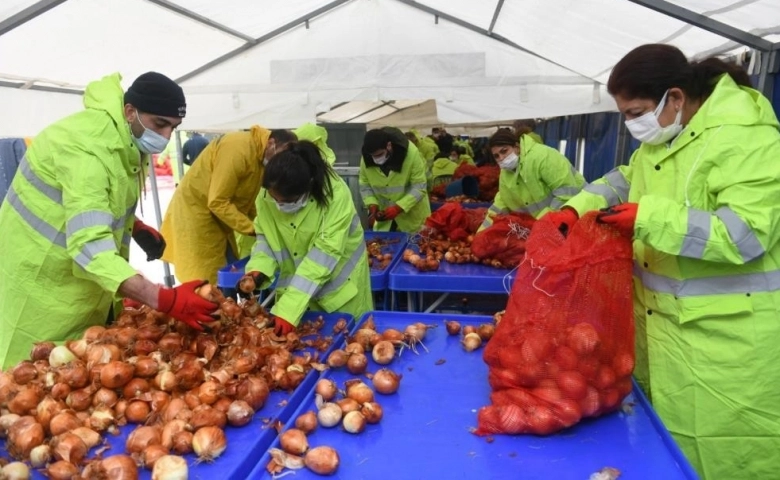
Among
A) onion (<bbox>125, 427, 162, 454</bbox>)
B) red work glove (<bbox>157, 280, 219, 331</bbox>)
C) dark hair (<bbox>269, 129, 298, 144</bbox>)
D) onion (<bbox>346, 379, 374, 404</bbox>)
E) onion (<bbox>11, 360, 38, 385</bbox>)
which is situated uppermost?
dark hair (<bbox>269, 129, 298, 144</bbox>)

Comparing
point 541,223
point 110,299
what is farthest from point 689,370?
point 110,299

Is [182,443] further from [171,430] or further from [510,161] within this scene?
[510,161]

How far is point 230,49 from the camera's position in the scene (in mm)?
5391

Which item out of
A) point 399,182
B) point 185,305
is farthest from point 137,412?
point 399,182

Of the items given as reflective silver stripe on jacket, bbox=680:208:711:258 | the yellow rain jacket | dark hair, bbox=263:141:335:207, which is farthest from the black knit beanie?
reflective silver stripe on jacket, bbox=680:208:711:258

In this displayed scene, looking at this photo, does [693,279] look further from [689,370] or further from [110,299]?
[110,299]

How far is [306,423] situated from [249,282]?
102 cm

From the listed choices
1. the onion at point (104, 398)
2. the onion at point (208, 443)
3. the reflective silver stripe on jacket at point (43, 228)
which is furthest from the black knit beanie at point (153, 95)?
the onion at point (208, 443)

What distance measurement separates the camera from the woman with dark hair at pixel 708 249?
1.51 meters

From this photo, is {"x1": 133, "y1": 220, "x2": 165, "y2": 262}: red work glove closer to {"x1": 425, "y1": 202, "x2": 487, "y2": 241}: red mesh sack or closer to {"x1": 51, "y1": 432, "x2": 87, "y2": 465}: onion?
{"x1": 51, "y1": 432, "x2": 87, "y2": 465}: onion

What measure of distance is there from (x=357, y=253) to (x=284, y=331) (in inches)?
31.9

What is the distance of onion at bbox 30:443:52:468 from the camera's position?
4.54 ft

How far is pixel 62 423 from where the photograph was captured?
4.86 ft

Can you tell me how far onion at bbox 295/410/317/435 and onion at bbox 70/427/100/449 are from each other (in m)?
0.59
